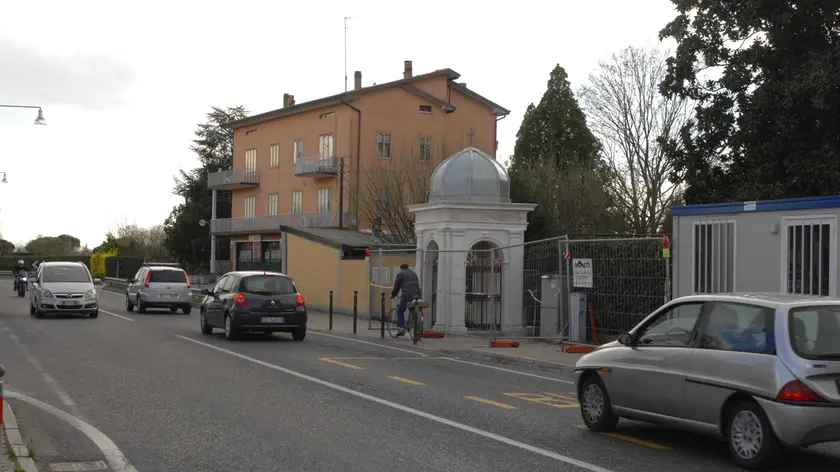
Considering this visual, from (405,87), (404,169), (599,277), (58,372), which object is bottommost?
(58,372)

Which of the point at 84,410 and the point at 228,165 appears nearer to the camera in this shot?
the point at 84,410

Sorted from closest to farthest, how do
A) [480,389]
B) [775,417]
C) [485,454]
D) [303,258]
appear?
[775,417]
[485,454]
[480,389]
[303,258]

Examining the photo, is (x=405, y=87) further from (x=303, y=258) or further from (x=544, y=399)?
(x=544, y=399)

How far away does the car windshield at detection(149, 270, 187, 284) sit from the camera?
3494 cm

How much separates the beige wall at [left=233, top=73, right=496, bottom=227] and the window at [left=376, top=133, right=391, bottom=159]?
0.90 ft

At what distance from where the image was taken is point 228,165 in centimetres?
9075

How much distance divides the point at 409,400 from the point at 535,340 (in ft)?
34.8

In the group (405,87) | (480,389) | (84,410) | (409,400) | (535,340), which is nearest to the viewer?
(84,410)

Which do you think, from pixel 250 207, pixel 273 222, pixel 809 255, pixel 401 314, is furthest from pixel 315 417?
pixel 250 207

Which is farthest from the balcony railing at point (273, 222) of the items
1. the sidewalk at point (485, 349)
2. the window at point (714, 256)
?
the window at point (714, 256)

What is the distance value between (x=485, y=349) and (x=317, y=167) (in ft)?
128

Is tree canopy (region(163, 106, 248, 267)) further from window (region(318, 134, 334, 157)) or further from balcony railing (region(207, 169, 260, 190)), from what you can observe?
window (region(318, 134, 334, 157))

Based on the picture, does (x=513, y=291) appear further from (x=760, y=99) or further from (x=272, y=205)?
(x=272, y=205)

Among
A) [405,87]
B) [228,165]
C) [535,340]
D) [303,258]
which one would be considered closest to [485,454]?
[535,340]
